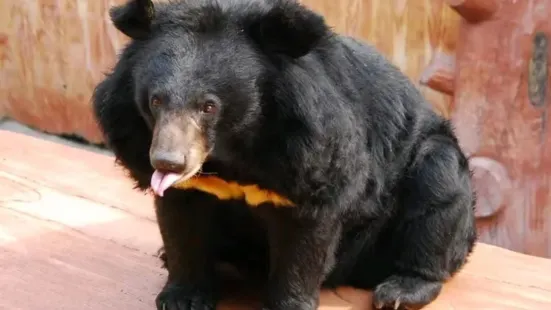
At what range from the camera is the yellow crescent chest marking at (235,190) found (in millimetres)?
2561

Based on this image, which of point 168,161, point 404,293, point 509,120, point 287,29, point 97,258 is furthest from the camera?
point 509,120

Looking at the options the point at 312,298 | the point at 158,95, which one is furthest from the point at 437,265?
the point at 158,95

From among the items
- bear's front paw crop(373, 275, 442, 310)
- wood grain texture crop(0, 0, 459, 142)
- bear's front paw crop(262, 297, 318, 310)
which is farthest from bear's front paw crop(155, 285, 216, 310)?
wood grain texture crop(0, 0, 459, 142)

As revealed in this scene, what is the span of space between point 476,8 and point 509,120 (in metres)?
0.53

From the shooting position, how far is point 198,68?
7.56 feet

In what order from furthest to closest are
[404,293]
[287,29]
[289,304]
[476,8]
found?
[476,8], [404,293], [289,304], [287,29]

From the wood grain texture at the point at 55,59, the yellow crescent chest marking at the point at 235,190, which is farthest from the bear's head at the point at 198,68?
the wood grain texture at the point at 55,59

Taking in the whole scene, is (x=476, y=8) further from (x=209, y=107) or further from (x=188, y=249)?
(x=209, y=107)

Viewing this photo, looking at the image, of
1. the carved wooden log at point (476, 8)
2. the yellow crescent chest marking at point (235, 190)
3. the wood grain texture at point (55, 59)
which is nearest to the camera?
the yellow crescent chest marking at point (235, 190)

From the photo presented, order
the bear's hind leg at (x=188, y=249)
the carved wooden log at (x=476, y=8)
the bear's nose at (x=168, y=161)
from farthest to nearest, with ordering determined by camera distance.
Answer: the carved wooden log at (x=476, y=8) → the bear's hind leg at (x=188, y=249) → the bear's nose at (x=168, y=161)

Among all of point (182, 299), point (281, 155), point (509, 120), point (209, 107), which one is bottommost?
point (182, 299)

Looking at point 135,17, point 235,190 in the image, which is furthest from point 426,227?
point 135,17

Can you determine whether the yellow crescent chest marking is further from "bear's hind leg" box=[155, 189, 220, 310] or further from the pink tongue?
the pink tongue

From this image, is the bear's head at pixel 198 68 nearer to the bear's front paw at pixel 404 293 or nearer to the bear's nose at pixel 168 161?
the bear's nose at pixel 168 161
